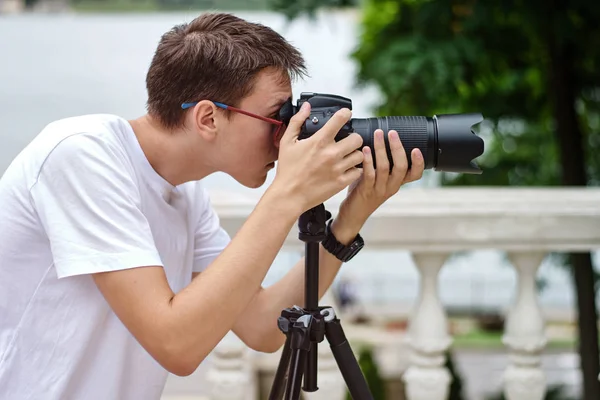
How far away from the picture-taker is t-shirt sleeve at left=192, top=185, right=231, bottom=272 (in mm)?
2021

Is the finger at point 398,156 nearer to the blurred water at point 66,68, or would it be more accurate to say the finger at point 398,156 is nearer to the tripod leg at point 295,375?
the tripod leg at point 295,375

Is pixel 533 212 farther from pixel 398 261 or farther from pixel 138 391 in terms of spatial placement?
pixel 398 261

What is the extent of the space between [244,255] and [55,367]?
448 millimetres

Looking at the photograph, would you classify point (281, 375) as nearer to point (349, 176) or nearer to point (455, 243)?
point (349, 176)

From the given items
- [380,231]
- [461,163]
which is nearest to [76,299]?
[461,163]

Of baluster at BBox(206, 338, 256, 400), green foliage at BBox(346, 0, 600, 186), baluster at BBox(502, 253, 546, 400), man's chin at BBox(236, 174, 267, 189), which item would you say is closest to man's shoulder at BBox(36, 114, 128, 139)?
man's chin at BBox(236, 174, 267, 189)

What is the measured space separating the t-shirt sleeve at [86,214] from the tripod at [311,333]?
333 millimetres

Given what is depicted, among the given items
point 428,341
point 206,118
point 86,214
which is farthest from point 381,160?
point 428,341

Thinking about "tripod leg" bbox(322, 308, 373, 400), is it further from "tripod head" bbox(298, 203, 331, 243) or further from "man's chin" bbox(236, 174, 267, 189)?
"man's chin" bbox(236, 174, 267, 189)

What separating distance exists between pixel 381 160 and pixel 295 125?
20 cm

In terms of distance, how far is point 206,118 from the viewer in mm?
1649

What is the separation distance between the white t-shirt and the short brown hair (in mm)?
121

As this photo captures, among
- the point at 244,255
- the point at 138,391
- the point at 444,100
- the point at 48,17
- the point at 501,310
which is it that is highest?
the point at 48,17

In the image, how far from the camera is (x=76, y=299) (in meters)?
1.64
